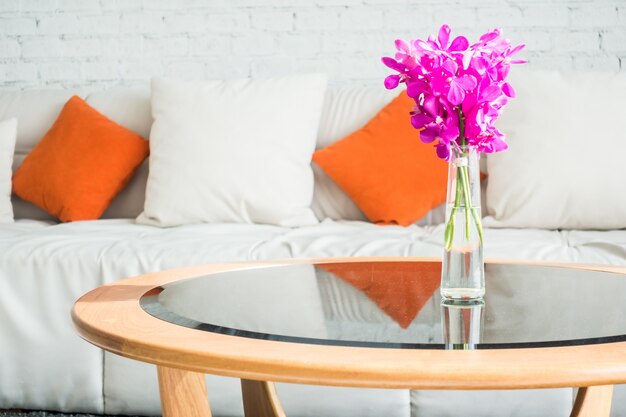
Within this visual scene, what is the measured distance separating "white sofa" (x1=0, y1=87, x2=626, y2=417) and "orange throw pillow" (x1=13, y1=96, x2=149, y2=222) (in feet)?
1.35

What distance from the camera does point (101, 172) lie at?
265 centimetres

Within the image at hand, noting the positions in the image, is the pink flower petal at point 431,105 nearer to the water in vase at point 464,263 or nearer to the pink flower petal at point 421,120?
the pink flower petal at point 421,120

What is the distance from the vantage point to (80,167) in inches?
105

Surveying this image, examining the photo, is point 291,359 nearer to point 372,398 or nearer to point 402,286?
point 402,286

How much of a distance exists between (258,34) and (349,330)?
7.65 ft

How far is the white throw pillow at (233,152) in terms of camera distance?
2459 millimetres

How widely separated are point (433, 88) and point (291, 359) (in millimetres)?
429

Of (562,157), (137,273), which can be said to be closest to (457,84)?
(137,273)

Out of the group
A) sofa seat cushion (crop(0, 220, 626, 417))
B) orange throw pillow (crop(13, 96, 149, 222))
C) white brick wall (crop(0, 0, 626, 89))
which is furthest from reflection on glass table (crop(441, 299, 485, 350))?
white brick wall (crop(0, 0, 626, 89))

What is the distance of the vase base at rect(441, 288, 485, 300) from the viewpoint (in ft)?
3.47

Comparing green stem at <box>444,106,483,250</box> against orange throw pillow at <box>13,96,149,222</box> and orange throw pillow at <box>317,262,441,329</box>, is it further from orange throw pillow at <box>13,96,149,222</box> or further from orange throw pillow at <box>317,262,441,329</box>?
orange throw pillow at <box>13,96,149,222</box>

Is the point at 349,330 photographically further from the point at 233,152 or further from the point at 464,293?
the point at 233,152

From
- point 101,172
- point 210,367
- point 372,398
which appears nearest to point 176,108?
point 101,172

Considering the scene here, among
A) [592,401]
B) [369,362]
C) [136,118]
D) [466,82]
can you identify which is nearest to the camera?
[369,362]
